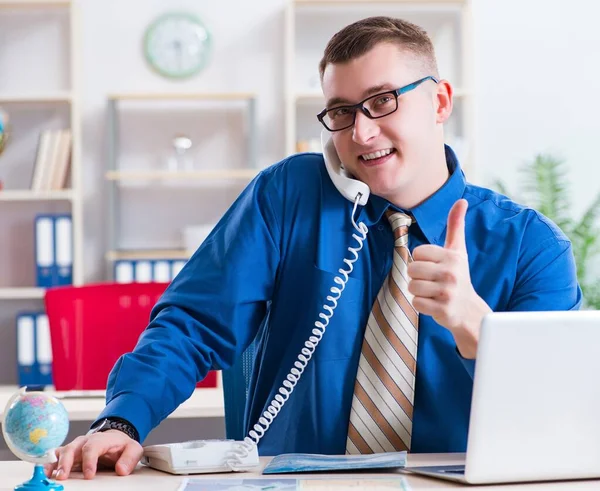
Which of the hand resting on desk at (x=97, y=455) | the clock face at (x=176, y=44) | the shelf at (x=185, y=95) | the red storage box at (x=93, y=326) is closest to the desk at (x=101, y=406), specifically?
the red storage box at (x=93, y=326)

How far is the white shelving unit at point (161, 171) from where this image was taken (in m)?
4.74

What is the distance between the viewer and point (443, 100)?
1.83m

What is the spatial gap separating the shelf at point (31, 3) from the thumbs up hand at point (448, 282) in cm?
395

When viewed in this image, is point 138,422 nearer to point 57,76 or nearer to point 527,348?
point 527,348

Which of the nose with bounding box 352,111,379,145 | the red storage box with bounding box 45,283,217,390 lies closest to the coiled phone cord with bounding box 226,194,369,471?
the nose with bounding box 352,111,379,145

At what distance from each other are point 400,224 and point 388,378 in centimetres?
28

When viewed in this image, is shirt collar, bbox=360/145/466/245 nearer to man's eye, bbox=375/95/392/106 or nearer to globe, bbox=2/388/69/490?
man's eye, bbox=375/95/392/106

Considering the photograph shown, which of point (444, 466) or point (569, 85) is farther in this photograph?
point (569, 85)

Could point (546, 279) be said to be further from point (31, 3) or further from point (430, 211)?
point (31, 3)

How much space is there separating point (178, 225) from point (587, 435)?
400cm

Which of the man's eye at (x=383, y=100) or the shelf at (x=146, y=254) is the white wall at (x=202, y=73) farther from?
the man's eye at (x=383, y=100)

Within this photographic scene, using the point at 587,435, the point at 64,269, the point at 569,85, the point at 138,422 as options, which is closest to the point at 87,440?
the point at 138,422

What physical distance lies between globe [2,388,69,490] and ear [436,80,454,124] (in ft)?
3.12

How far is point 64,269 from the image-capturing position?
471 cm
